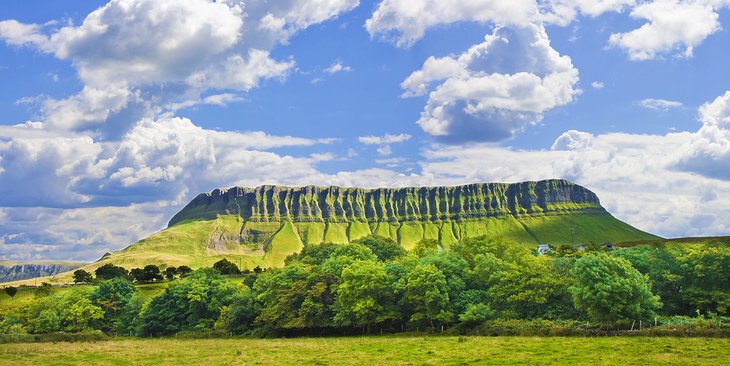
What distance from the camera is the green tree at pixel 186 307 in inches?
4459

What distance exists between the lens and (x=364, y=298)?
306ft

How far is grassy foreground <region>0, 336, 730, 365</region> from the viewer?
47.0 metres

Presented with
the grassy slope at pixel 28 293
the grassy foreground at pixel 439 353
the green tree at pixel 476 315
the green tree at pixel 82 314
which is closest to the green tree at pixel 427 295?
the green tree at pixel 476 315

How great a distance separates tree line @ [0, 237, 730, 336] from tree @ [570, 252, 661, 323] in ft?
0.43

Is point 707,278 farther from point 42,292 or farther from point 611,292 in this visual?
point 42,292

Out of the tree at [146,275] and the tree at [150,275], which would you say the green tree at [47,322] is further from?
the tree at [150,275]

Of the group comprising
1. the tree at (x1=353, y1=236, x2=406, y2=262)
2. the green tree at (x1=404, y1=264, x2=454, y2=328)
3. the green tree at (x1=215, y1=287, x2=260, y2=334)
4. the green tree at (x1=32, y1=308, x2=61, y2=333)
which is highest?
the tree at (x1=353, y1=236, x2=406, y2=262)

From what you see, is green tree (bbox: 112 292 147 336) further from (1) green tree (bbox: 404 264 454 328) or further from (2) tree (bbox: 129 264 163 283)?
(2) tree (bbox: 129 264 163 283)

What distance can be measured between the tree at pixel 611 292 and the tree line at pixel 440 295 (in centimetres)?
13

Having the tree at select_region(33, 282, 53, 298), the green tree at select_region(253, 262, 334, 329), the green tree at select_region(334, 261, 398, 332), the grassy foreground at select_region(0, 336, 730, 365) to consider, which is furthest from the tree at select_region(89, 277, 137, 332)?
the grassy foreground at select_region(0, 336, 730, 365)

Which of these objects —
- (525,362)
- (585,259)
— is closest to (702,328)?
(585,259)

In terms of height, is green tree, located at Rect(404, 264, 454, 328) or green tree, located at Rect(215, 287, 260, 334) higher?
green tree, located at Rect(404, 264, 454, 328)

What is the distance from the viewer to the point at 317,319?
96.6m

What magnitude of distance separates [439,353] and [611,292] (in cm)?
2994
